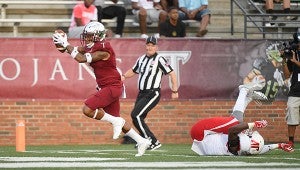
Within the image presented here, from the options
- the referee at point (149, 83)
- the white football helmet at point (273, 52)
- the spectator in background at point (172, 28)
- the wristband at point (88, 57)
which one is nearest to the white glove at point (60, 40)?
the wristband at point (88, 57)

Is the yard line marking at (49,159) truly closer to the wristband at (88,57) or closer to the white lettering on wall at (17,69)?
the wristband at (88,57)

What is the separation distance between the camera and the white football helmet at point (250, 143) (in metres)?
13.1

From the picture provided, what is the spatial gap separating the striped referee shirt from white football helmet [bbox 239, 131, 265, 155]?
3323mm

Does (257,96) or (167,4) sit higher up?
(167,4)

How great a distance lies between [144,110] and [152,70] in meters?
0.67

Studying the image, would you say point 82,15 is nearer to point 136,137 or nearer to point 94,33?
point 94,33

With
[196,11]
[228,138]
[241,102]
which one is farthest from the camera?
[196,11]

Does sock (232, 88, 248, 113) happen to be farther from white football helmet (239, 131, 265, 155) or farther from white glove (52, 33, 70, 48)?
white glove (52, 33, 70, 48)

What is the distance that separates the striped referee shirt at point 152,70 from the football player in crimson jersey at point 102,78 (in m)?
2.50

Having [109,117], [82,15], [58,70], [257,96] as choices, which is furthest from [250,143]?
[82,15]

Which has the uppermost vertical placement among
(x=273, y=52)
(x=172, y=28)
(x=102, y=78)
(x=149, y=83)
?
(x=172, y=28)

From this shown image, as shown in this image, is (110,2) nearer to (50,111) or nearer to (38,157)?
(50,111)

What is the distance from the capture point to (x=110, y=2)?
2086 cm

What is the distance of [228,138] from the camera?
43.1ft
